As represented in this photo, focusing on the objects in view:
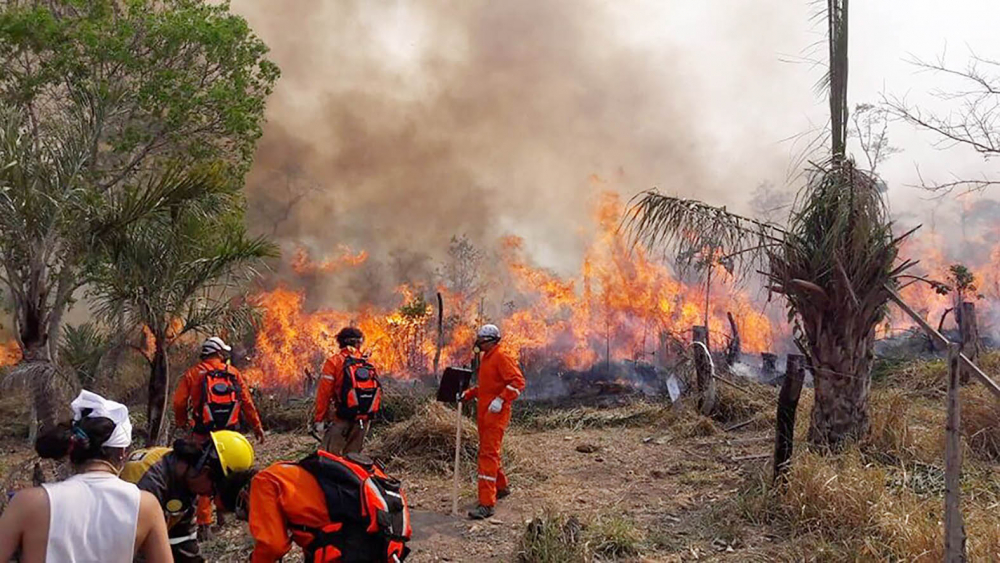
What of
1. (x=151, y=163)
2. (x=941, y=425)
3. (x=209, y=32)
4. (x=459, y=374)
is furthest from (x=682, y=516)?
(x=151, y=163)

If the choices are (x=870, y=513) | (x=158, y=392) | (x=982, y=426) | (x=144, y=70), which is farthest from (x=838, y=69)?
(x=144, y=70)

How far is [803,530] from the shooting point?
205 inches

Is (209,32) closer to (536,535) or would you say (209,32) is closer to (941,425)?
(536,535)

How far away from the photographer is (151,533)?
2400 millimetres

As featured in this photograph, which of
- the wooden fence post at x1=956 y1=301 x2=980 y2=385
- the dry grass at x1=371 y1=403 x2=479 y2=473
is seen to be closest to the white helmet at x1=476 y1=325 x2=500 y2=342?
the dry grass at x1=371 y1=403 x2=479 y2=473

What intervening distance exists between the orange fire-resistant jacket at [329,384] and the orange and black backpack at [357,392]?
0.14 feet

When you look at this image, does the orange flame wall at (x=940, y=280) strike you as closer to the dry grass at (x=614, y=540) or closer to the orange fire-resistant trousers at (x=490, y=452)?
the orange fire-resistant trousers at (x=490, y=452)

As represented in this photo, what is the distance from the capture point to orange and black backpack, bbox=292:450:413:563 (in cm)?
269

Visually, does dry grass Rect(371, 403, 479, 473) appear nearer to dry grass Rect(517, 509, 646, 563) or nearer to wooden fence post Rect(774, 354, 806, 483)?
dry grass Rect(517, 509, 646, 563)

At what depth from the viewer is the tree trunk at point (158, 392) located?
6430 millimetres

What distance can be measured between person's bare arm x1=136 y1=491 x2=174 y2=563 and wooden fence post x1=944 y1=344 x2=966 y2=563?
3724 millimetres

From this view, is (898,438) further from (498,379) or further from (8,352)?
(8,352)

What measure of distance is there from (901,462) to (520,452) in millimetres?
4094

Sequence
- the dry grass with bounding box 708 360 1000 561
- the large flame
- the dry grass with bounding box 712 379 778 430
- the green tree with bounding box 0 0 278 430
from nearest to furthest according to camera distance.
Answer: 1. the dry grass with bounding box 708 360 1000 561
2. the green tree with bounding box 0 0 278 430
3. the dry grass with bounding box 712 379 778 430
4. the large flame
